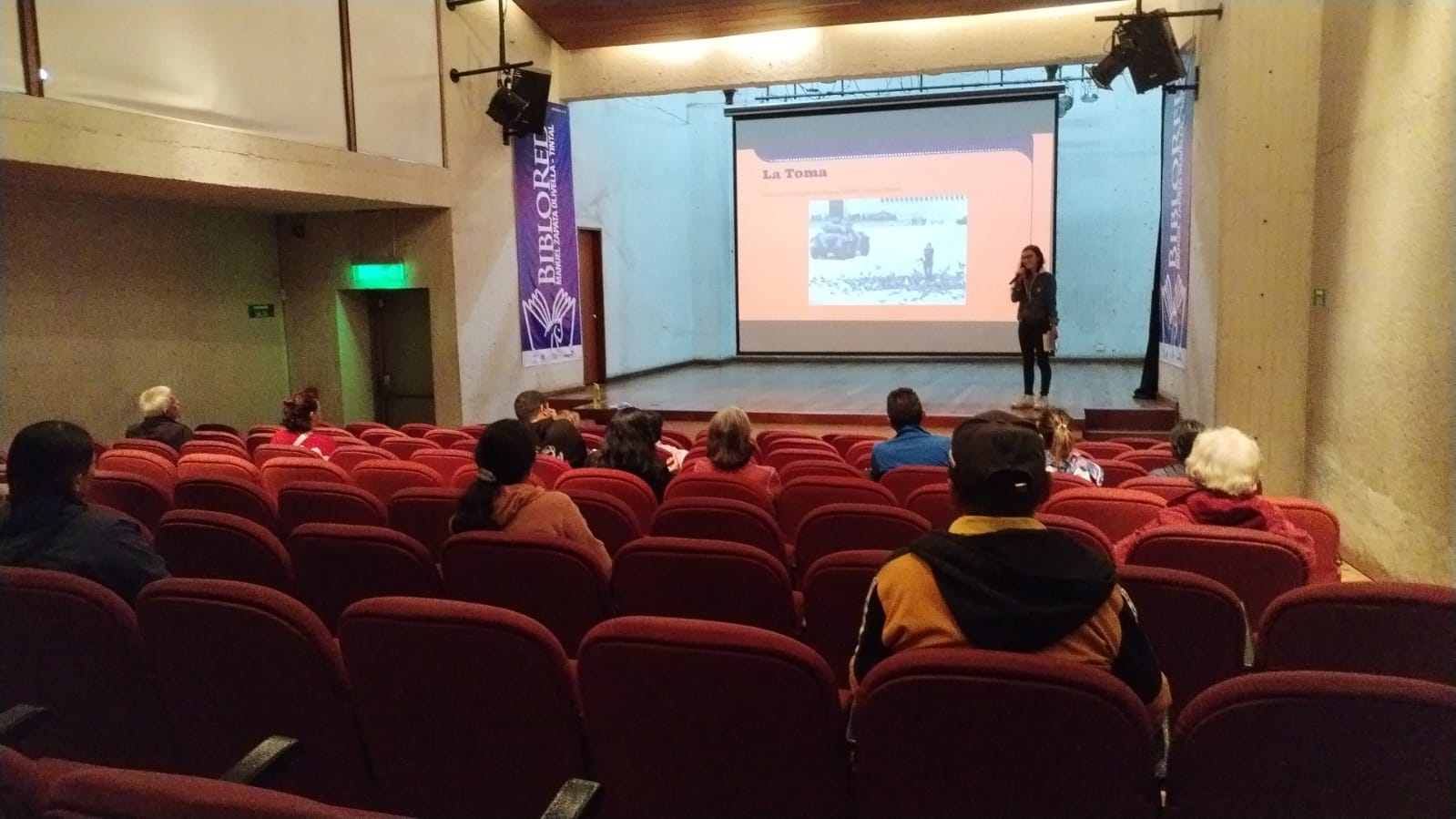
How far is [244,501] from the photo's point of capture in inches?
128

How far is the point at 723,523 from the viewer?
2912 mm

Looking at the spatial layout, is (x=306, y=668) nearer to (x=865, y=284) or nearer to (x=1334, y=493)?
(x=1334, y=493)

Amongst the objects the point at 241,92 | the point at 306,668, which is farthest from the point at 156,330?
the point at 306,668

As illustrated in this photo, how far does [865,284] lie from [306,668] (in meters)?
10.1

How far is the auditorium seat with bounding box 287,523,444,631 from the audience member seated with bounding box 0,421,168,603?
328 millimetres

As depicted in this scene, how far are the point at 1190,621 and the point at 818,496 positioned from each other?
1617 mm

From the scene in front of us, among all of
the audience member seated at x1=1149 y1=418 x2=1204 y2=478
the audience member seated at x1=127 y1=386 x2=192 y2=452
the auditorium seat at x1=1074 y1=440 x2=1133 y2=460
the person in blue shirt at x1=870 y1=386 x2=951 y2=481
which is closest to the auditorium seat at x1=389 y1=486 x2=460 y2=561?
the person in blue shirt at x1=870 y1=386 x2=951 y2=481

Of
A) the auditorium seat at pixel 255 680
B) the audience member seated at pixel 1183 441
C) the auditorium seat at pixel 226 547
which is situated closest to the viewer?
the auditorium seat at pixel 255 680

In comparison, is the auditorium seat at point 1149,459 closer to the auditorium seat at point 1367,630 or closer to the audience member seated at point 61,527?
the auditorium seat at point 1367,630

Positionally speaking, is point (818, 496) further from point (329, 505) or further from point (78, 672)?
point (78, 672)

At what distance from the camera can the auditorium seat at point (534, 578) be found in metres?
2.29

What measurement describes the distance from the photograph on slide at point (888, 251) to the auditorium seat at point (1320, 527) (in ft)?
26.5

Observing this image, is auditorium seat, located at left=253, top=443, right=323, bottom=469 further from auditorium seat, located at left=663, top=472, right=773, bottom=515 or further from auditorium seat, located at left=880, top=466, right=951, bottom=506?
auditorium seat, located at left=880, top=466, right=951, bottom=506

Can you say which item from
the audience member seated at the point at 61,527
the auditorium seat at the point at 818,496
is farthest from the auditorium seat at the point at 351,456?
the audience member seated at the point at 61,527
